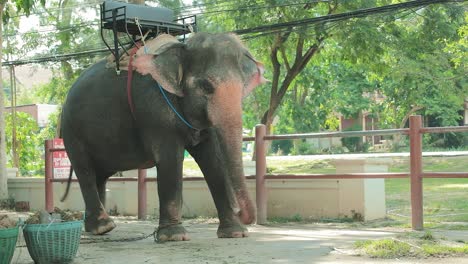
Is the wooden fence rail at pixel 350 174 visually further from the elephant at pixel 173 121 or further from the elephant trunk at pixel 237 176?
the elephant trunk at pixel 237 176

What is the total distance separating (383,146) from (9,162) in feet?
68.5

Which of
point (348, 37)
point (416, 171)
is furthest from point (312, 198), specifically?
point (348, 37)

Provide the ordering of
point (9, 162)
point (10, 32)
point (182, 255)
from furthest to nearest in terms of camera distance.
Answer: point (10, 32) → point (9, 162) → point (182, 255)

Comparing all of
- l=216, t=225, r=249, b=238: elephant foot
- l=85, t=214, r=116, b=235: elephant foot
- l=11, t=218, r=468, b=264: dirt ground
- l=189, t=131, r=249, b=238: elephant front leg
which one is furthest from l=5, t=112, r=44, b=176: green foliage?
l=216, t=225, r=249, b=238: elephant foot

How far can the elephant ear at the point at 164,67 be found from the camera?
7.50 meters

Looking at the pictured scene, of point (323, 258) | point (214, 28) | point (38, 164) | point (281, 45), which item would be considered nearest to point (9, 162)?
point (38, 164)

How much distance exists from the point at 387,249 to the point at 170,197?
2.64 metres

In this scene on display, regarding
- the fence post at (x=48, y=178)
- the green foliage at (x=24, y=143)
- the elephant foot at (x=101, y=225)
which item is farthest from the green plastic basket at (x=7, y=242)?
the green foliage at (x=24, y=143)

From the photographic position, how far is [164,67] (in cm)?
755

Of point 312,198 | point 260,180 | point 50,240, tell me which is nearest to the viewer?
point 50,240

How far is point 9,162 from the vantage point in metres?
25.3

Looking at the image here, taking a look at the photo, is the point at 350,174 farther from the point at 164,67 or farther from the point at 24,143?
the point at 24,143

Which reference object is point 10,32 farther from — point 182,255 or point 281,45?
point 182,255

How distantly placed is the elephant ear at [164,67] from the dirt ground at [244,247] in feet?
5.80
